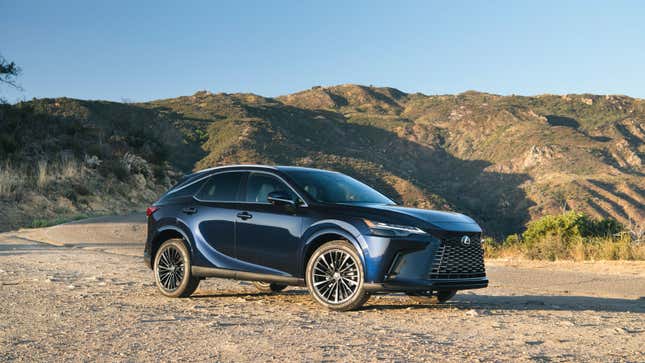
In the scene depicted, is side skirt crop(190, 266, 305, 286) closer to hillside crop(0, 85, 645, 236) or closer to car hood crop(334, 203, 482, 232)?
car hood crop(334, 203, 482, 232)

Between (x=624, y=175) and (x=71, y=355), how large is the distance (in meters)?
87.5

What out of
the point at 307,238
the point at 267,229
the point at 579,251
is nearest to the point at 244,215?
the point at 267,229

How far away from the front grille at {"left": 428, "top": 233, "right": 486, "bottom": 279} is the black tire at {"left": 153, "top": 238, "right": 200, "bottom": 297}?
3284 millimetres

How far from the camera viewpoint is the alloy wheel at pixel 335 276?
847cm

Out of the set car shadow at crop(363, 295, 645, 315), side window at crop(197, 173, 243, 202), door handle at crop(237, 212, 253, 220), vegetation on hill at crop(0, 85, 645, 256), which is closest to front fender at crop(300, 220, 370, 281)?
door handle at crop(237, 212, 253, 220)

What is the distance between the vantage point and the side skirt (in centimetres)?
885

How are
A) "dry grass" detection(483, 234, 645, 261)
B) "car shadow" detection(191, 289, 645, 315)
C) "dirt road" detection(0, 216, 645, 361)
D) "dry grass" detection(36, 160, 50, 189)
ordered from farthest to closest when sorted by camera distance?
1. "dry grass" detection(36, 160, 50, 189)
2. "dry grass" detection(483, 234, 645, 261)
3. "car shadow" detection(191, 289, 645, 315)
4. "dirt road" detection(0, 216, 645, 361)

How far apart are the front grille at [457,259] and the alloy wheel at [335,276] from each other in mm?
873

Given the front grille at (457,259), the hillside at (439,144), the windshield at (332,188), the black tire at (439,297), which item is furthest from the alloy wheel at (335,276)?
the hillside at (439,144)

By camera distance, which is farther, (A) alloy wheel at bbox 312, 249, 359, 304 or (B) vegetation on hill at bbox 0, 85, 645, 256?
(B) vegetation on hill at bbox 0, 85, 645, 256

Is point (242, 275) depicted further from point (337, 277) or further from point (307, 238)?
point (337, 277)

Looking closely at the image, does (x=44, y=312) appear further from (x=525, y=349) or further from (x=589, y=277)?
(x=589, y=277)

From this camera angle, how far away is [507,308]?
937 centimetres

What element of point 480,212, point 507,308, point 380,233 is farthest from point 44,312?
point 480,212
